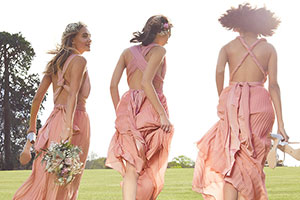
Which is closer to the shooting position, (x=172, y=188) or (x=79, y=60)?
(x=79, y=60)

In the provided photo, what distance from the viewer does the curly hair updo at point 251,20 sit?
566 centimetres

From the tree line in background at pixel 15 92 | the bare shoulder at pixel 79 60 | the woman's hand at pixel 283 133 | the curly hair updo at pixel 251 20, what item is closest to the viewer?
the woman's hand at pixel 283 133

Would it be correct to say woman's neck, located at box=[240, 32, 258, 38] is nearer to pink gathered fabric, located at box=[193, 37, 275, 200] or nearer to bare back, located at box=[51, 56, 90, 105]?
pink gathered fabric, located at box=[193, 37, 275, 200]

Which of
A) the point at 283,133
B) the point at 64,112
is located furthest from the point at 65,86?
the point at 283,133

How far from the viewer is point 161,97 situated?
579 centimetres

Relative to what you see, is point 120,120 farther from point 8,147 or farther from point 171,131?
point 8,147

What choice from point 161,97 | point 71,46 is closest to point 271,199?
point 161,97

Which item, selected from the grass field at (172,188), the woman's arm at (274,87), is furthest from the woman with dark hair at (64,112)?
the grass field at (172,188)

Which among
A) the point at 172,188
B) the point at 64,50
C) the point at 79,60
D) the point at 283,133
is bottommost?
the point at 172,188

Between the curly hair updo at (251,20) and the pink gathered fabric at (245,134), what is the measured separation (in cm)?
17

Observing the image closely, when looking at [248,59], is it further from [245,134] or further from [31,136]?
[31,136]

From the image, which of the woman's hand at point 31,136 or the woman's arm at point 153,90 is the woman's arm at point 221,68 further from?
the woman's hand at point 31,136

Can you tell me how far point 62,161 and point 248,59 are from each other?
2.20 meters

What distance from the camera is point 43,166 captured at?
5656 mm
